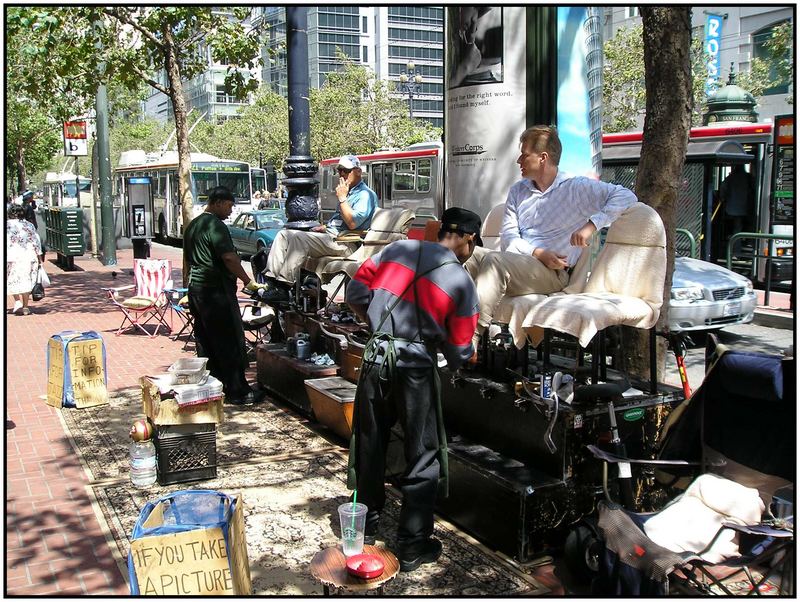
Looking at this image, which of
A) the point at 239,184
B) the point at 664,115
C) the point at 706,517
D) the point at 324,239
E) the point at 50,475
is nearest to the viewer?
the point at 706,517

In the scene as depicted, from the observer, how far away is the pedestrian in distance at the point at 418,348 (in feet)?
14.3

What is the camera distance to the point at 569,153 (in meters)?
6.98

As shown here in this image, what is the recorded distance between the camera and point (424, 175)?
2398cm

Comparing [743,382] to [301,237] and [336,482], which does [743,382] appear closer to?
[336,482]

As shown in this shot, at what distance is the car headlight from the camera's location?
1027cm

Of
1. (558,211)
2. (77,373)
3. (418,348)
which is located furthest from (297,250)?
(418,348)

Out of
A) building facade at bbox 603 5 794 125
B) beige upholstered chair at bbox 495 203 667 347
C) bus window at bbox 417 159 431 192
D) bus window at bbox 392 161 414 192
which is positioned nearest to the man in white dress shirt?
beige upholstered chair at bbox 495 203 667 347

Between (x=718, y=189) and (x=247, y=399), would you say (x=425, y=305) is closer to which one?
(x=247, y=399)

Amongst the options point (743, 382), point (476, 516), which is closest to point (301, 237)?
point (476, 516)

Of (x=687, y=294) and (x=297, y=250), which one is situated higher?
(x=297, y=250)

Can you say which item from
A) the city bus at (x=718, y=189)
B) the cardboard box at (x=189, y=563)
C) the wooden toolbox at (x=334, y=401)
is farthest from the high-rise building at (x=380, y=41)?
the cardboard box at (x=189, y=563)

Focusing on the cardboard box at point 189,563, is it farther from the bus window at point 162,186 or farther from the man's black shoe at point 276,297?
the bus window at point 162,186

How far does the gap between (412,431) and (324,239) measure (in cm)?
446

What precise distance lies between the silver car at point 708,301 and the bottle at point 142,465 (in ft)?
22.5
